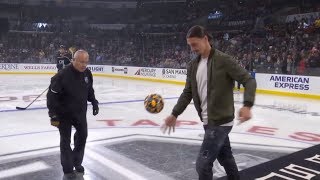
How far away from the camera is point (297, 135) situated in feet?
21.8

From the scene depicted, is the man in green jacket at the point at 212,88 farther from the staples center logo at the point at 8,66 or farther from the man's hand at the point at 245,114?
the staples center logo at the point at 8,66

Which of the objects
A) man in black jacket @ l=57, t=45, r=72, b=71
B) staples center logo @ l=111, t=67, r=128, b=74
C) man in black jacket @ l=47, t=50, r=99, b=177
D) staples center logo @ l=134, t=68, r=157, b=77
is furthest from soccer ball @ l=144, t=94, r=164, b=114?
staples center logo @ l=111, t=67, r=128, b=74

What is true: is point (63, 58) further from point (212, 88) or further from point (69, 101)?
point (212, 88)

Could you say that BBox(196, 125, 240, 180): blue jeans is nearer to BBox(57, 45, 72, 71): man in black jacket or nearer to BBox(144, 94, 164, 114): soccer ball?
BBox(144, 94, 164, 114): soccer ball

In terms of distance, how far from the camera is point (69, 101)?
3973 mm

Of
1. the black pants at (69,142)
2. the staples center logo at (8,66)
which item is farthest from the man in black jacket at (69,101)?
the staples center logo at (8,66)

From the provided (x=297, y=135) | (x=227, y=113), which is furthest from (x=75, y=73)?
(x=297, y=135)

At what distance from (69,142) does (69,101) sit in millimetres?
478

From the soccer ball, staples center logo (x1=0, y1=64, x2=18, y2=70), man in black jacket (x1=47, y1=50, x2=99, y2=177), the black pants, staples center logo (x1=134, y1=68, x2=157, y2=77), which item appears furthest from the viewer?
staples center logo (x1=0, y1=64, x2=18, y2=70)

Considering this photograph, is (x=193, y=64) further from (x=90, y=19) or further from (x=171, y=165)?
(x=90, y=19)

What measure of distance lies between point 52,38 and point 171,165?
26.3 metres

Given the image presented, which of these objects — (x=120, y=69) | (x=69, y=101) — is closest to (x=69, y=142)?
(x=69, y=101)

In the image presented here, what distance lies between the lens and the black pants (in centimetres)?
404

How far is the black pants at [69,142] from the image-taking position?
4.04 m
